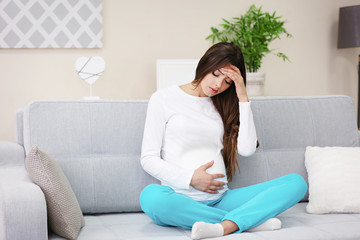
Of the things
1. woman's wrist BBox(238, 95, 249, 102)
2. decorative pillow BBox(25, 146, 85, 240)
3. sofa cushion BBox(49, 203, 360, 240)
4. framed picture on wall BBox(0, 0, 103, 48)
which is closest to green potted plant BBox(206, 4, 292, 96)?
framed picture on wall BBox(0, 0, 103, 48)

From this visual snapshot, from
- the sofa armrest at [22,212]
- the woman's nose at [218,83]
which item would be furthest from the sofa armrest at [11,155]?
the woman's nose at [218,83]

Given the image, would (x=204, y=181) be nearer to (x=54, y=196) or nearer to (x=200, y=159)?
(x=200, y=159)

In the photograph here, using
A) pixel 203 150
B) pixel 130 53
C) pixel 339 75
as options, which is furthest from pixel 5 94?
pixel 339 75

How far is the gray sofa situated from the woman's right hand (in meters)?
0.21

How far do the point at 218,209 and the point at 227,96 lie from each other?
568 millimetres

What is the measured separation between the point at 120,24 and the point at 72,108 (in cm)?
152

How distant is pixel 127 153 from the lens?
2.18 meters

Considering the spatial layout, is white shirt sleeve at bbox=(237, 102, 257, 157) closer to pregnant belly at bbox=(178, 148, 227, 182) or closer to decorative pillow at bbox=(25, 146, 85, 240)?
pregnant belly at bbox=(178, 148, 227, 182)

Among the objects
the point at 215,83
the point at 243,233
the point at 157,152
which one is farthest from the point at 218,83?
the point at 243,233

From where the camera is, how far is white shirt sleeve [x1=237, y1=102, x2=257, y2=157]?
2.11 metres

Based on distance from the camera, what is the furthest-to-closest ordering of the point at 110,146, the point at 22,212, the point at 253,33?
the point at 253,33 < the point at 110,146 < the point at 22,212

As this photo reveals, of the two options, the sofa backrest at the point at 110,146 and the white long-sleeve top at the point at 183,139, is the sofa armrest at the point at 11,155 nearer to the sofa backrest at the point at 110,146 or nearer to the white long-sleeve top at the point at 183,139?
the sofa backrest at the point at 110,146

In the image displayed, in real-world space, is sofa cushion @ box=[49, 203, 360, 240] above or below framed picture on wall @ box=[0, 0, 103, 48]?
below

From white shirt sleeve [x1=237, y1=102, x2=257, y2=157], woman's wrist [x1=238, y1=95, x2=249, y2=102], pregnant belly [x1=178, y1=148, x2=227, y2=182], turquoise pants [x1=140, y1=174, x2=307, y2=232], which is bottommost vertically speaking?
turquoise pants [x1=140, y1=174, x2=307, y2=232]
